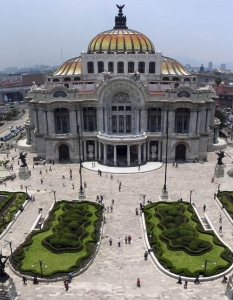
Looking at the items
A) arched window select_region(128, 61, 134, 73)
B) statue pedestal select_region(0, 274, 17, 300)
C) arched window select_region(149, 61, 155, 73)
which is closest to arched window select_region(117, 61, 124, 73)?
arched window select_region(128, 61, 134, 73)

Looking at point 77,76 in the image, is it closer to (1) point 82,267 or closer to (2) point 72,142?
(2) point 72,142

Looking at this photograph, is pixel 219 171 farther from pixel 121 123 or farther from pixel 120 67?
pixel 120 67

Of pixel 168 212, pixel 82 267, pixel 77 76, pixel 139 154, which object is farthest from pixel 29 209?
pixel 77 76

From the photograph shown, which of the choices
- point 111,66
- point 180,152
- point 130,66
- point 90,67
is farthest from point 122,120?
point 90,67

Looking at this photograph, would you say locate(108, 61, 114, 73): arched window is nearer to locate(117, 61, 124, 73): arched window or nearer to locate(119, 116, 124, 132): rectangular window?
locate(117, 61, 124, 73): arched window

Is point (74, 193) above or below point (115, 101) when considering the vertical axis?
below
